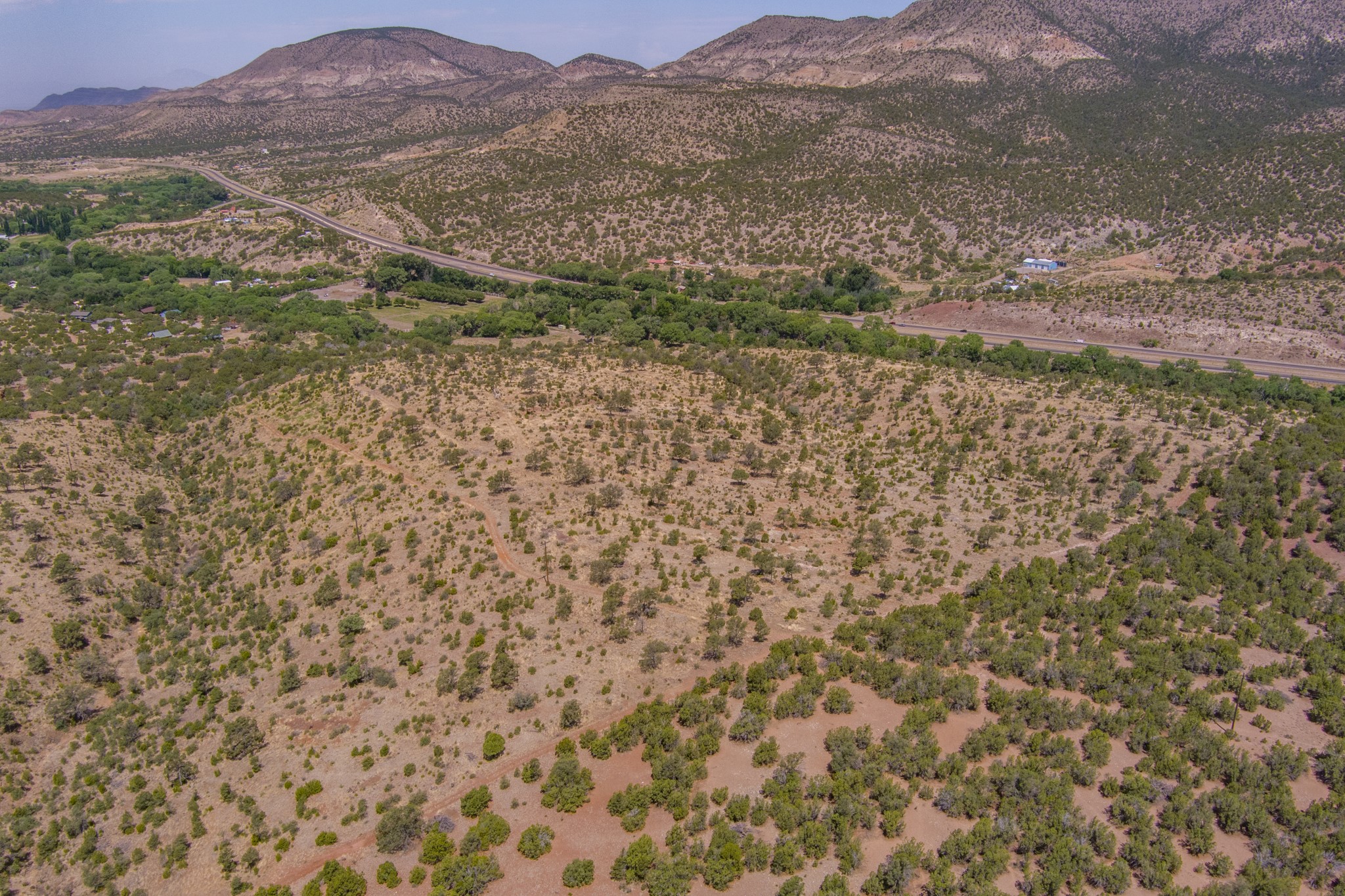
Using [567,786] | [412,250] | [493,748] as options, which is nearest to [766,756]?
[567,786]

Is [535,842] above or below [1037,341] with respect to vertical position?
below

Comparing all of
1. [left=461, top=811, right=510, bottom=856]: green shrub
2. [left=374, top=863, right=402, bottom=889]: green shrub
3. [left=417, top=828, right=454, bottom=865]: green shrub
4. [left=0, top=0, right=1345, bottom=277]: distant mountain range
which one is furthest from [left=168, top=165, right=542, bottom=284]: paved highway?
[left=374, top=863, right=402, bottom=889]: green shrub

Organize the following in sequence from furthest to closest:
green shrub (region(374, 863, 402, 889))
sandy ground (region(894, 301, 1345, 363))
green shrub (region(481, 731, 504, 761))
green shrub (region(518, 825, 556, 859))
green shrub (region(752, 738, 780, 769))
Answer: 1. sandy ground (region(894, 301, 1345, 363))
2. green shrub (region(481, 731, 504, 761))
3. green shrub (region(752, 738, 780, 769))
4. green shrub (region(518, 825, 556, 859))
5. green shrub (region(374, 863, 402, 889))

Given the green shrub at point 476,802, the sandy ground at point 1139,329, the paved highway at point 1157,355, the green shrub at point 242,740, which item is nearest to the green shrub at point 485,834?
the green shrub at point 476,802

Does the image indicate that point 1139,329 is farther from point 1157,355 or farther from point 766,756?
point 766,756

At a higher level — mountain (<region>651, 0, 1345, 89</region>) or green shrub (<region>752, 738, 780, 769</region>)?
mountain (<region>651, 0, 1345, 89</region>)

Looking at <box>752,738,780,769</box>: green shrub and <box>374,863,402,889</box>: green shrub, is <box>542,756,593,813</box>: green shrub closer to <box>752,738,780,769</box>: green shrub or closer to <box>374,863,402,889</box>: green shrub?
<box>374,863,402,889</box>: green shrub

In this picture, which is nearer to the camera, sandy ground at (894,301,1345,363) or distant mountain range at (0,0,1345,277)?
sandy ground at (894,301,1345,363)
